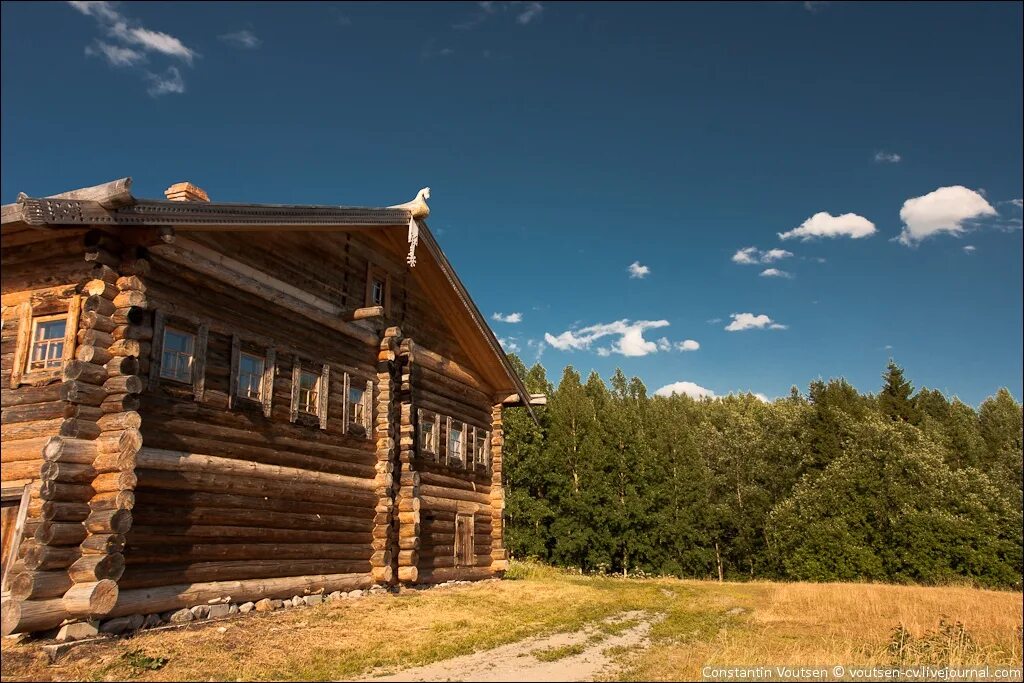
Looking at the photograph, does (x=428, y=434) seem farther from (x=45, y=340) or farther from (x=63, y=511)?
(x=63, y=511)

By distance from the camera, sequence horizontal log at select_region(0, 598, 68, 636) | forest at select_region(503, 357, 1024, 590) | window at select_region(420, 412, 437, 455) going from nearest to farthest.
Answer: horizontal log at select_region(0, 598, 68, 636) < window at select_region(420, 412, 437, 455) < forest at select_region(503, 357, 1024, 590)

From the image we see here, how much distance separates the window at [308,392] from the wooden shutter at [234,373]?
6.93 ft

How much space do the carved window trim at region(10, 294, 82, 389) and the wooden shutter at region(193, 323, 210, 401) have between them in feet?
7.15

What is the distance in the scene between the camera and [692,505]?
47812 millimetres

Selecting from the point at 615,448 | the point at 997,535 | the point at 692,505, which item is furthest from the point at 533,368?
the point at 997,535

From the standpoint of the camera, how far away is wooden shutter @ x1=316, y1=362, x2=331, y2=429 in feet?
57.6

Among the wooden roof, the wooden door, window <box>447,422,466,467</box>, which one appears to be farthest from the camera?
window <box>447,422,466,467</box>

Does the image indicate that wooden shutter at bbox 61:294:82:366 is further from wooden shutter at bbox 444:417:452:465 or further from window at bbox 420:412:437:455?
wooden shutter at bbox 444:417:452:465

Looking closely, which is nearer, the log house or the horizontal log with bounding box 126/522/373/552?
the log house

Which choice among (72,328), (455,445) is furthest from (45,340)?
(455,445)

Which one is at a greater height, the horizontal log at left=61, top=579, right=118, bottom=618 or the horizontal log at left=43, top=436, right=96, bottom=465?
Result: the horizontal log at left=43, top=436, right=96, bottom=465

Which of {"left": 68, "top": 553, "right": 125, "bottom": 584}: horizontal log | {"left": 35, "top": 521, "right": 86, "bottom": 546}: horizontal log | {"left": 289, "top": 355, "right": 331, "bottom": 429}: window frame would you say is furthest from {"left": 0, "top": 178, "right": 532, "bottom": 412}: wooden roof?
{"left": 68, "top": 553, "right": 125, "bottom": 584}: horizontal log

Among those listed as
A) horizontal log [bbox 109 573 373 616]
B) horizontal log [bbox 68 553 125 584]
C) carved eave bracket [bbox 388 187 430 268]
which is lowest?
horizontal log [bbox 109 573 373 616]

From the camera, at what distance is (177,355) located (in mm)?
13922
